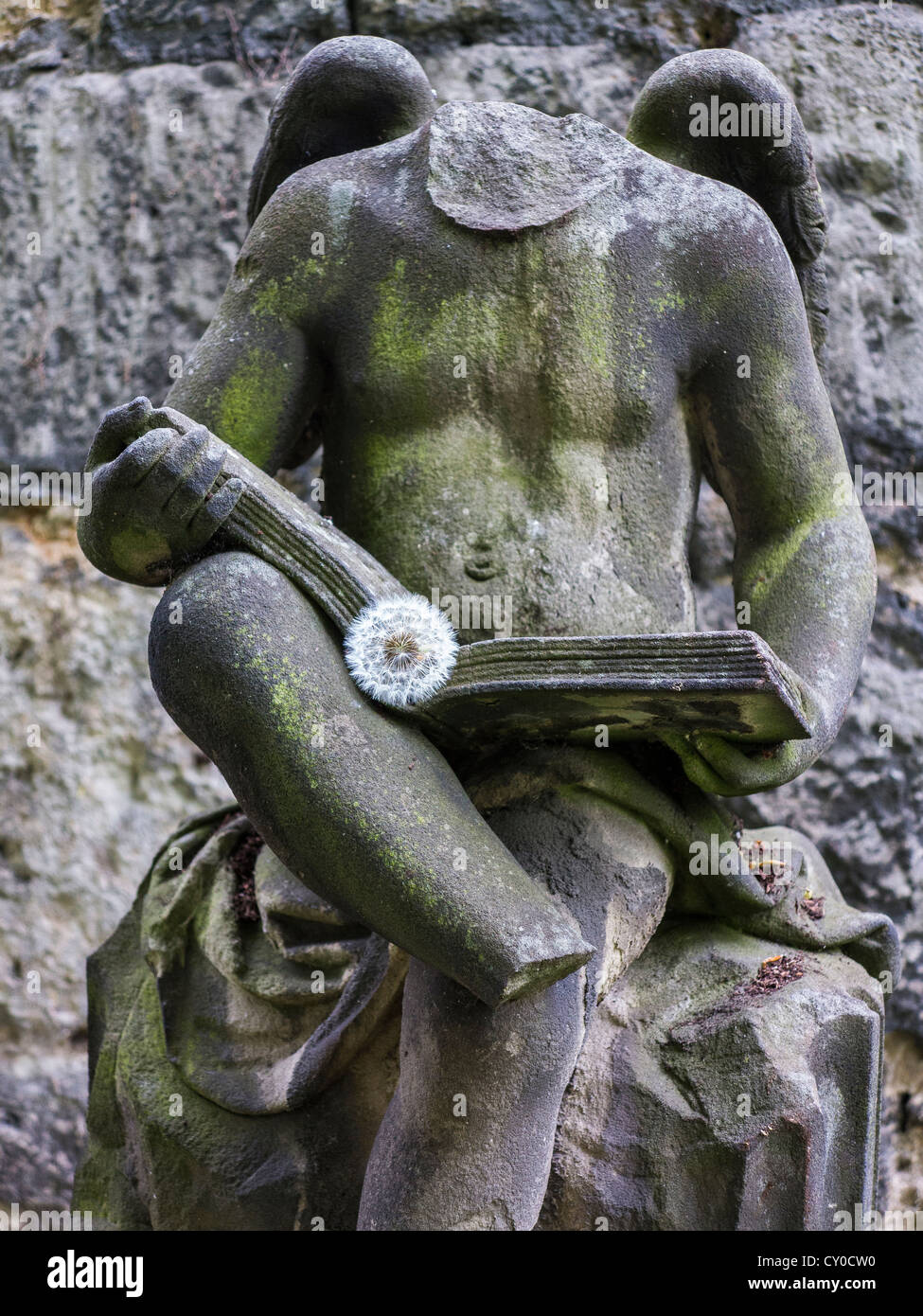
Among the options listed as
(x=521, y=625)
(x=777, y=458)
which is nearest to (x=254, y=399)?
(x=521, y=625)

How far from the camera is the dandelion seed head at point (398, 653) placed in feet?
4.99

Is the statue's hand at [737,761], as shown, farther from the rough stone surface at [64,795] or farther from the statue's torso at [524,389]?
the rough stone surface at [64,795]

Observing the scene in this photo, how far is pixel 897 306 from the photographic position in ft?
10.3

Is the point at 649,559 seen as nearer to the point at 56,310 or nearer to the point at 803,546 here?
the point at 803,546

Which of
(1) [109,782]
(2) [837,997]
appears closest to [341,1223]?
(2) [837,997]

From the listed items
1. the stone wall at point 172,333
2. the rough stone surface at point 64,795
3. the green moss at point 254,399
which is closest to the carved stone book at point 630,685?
the green moss at point 254,399

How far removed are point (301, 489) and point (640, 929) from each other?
1.64 m

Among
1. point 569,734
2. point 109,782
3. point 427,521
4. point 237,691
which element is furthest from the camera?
point 109,782

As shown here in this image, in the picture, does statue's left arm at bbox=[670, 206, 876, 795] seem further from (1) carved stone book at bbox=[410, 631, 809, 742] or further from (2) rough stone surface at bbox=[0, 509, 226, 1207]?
(2) rough stone surface at bbox=[0, 509, 226, 1207]

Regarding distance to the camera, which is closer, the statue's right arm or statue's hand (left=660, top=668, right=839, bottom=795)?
statue's hand (left=660, top=668, right=839, bottom=795)

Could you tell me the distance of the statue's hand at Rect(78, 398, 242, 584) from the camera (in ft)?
4.94

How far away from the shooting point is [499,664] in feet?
5.05

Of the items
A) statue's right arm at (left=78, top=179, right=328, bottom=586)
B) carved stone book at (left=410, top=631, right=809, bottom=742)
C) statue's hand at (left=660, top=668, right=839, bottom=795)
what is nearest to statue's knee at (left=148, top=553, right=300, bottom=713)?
carved stone book at (left=410, top=631, right=809, bottom=742)

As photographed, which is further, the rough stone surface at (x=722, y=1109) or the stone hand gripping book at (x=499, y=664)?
the rough stone surface at (x=722, y=1109)
